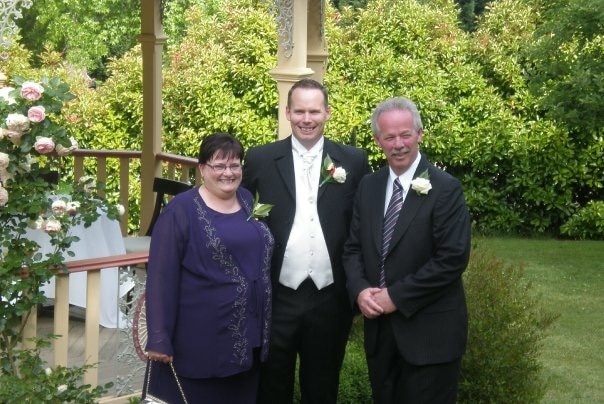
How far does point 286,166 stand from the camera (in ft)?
17.1

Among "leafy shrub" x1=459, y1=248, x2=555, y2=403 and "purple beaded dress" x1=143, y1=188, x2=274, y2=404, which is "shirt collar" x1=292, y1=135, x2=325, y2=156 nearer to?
"purple beaded dress" x1=143, y1=188, x2=274, y2=404

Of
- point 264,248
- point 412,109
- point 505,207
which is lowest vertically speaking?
point 505,207

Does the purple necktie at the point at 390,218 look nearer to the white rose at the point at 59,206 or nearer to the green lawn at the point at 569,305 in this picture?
the white rose at the point at 59,206

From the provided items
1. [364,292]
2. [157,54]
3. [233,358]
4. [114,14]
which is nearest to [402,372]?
[364,292]

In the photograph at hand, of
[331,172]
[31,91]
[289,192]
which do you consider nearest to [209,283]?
[289,192]

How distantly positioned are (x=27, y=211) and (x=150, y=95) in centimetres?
494

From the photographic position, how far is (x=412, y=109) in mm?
4848

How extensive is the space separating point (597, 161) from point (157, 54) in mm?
7087

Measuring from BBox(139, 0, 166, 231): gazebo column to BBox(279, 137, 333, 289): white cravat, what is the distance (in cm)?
508

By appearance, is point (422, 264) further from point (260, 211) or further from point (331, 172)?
point (260, 211)

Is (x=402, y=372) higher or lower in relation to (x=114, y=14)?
lower

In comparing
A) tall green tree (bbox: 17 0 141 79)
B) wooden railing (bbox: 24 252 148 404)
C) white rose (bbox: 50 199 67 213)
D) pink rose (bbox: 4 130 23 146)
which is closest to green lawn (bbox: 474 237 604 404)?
wooden railing (bbox: 24 252 148 404)

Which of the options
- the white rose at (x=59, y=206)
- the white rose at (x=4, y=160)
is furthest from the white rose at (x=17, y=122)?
the white rose at (x=59, y=206)

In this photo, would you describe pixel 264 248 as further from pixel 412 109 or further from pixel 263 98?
pixel 263 98
